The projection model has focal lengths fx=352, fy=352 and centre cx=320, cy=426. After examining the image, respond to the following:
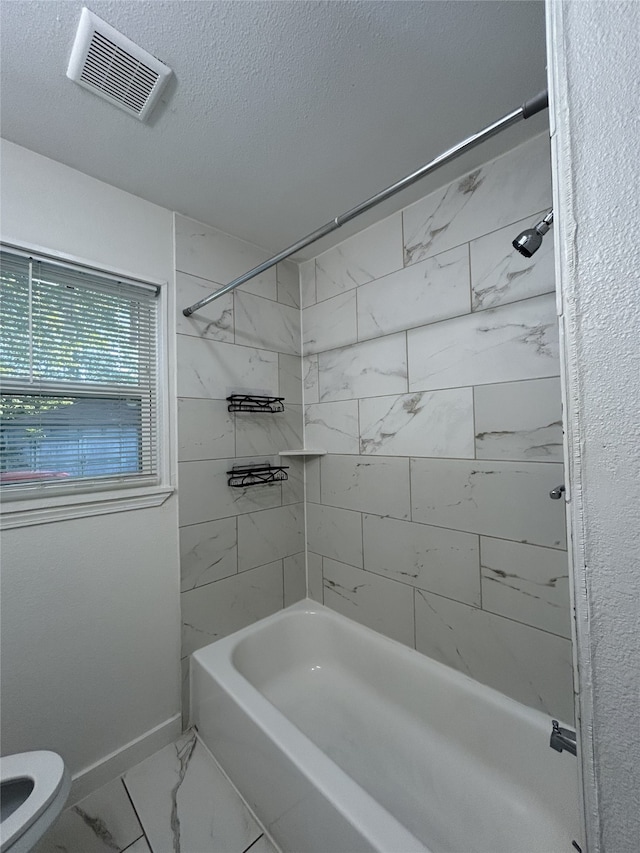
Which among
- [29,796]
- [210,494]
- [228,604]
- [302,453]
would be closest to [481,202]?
[302,453]

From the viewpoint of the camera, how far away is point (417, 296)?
160cm

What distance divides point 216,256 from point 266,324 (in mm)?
411

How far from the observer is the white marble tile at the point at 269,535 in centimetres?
183

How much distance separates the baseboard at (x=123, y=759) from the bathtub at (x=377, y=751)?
12cm

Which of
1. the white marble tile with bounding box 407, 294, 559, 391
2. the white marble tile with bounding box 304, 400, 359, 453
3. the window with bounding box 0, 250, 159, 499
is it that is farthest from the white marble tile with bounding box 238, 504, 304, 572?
the white marble tile with bounding box 407, 294, 559, 391

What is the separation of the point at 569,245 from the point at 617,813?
0.59 meters

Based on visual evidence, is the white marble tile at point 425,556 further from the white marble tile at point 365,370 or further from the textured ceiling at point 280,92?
the textured ceiling at point 280,92

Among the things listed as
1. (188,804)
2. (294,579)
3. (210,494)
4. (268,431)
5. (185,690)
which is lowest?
(188,804)

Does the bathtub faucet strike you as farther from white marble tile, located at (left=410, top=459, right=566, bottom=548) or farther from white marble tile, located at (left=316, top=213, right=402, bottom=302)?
white marble tile, located at (left=316, top=213, right=402, bottom=302)

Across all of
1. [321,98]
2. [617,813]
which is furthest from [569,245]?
[321,98]

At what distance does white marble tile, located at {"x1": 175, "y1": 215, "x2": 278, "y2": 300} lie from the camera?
1671 millimetres

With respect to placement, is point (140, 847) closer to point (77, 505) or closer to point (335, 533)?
point (77, 505)

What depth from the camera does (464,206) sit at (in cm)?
145

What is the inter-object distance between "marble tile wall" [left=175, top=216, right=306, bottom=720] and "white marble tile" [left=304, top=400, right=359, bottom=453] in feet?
0.26
